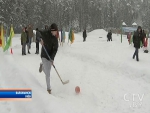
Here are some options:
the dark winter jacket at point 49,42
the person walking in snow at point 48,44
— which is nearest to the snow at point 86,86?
the person walking in snow at point 48,44

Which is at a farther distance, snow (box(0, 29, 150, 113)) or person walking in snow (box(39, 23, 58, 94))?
person walking in snow (box(39, 23, 58, 94))

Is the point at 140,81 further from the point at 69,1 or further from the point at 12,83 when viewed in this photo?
the point at 69,1

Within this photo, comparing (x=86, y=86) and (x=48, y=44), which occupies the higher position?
(x=48, y=44)

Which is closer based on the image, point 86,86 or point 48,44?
point 48,44

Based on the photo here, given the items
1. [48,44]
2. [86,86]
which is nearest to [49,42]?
[48,44]

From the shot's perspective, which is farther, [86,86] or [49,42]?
[86,86]

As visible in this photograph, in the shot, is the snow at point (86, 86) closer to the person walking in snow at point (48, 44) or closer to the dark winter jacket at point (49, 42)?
the person walking in snow at point (48, 44)

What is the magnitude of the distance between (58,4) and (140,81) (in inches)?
2866

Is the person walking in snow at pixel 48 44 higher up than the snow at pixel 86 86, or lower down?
higher up

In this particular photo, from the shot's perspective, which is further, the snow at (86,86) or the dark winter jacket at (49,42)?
the dark winter jacket at (49,42)

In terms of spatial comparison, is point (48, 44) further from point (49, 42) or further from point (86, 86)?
point (86, 86)

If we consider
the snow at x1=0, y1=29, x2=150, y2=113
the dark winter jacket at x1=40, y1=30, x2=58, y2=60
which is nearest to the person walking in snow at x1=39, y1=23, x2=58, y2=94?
the dark winter jacket at x1=40, y1=30, x2=58, y2=60

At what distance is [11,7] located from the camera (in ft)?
148

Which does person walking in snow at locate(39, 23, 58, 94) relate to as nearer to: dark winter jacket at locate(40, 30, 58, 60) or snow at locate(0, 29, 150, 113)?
dark winter jacket at locate(40, 30, 58, 60)
